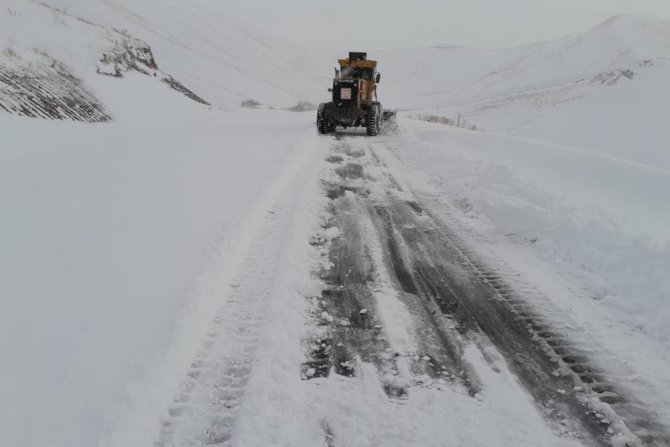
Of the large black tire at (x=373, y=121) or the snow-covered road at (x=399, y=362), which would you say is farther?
the large black tire at (x=373, y=121)

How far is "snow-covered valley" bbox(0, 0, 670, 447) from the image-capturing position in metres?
2.65

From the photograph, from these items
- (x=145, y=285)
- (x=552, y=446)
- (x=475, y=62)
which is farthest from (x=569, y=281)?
(x=475, y=62)

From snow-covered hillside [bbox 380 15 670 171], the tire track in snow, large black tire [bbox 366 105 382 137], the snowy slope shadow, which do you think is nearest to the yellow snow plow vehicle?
large black tire [bbox 366 105 382 137]

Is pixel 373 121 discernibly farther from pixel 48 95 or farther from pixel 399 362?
pixel 399 362

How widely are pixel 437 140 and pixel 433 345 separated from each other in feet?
38.5

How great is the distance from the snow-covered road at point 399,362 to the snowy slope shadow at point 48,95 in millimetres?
6659

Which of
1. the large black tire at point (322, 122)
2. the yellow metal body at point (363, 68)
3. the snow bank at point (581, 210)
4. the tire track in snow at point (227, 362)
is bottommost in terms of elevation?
the tire track in snow at point (227, 362)

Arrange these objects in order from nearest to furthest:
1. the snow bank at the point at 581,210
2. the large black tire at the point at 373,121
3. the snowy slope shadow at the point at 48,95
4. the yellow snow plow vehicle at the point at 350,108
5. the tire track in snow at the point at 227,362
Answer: the tire track in snow at the point at 227,362 < the snow bank at the point at 581,210 < the snowy slope shadow at the point at 48,95 < the large black tire at the point at 373,121 < the yellow snow plow vehicle at the point at 350,108

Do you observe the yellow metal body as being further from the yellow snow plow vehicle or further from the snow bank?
the snow bank

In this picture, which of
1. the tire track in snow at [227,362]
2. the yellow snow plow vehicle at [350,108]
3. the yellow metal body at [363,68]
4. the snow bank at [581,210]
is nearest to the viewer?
the tire track in snow at [227,362]

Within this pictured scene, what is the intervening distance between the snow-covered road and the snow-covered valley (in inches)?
0.7

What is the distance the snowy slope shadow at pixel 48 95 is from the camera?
9.02 m

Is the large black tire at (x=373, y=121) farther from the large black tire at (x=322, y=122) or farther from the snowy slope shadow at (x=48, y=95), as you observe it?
the snowy slope shadow at (x=48, y=95)

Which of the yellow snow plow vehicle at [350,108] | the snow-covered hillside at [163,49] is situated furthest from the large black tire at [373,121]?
the snow-covered hillside at [163,49]
